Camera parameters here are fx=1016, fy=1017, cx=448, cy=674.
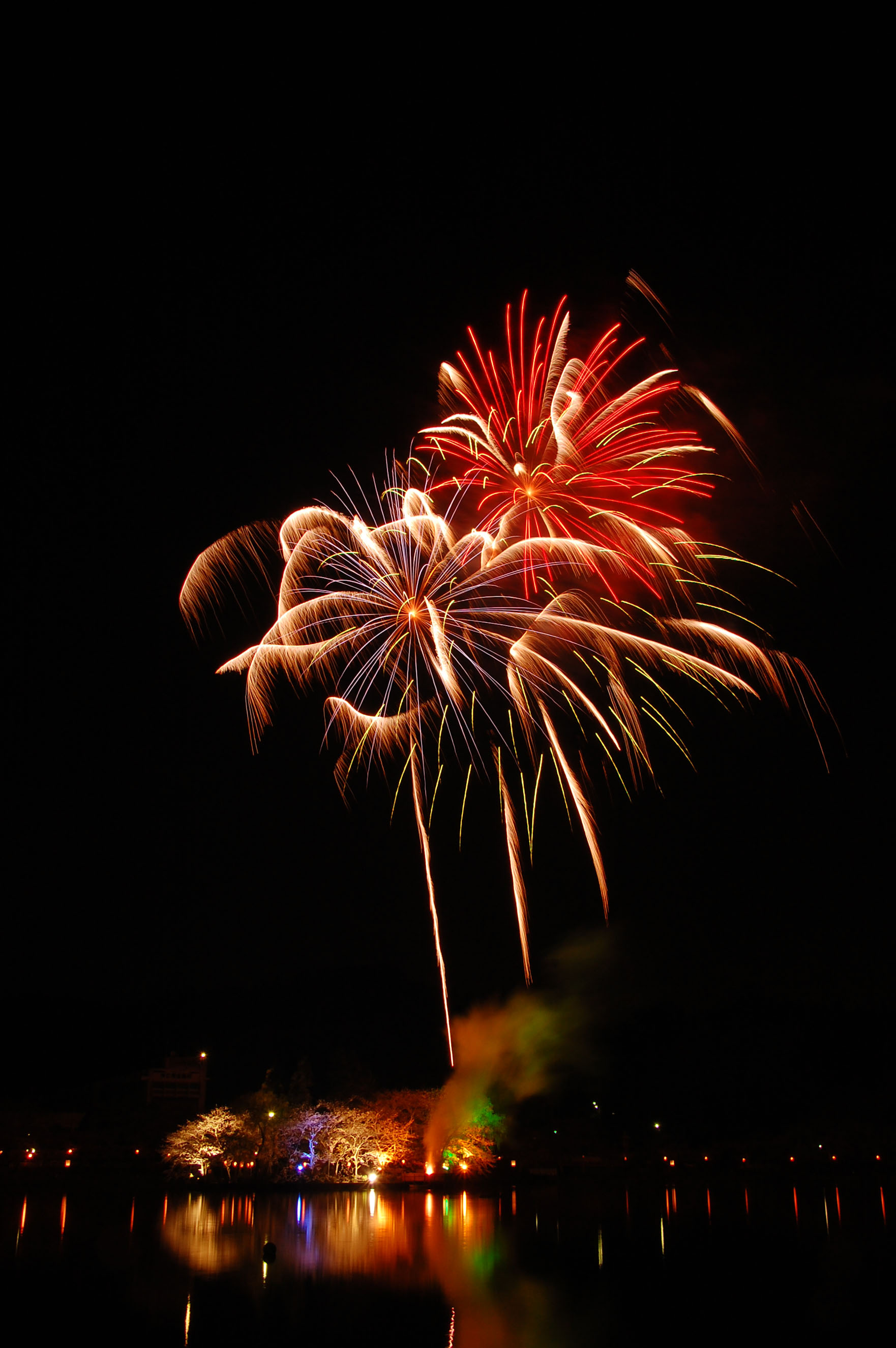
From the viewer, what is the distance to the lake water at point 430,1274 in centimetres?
1359

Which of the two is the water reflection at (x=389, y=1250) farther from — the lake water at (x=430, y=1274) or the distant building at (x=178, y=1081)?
the distant building at (x=178, y=1081)

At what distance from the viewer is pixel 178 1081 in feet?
236

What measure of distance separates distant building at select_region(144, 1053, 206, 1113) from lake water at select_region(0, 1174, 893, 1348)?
4004 centimetres

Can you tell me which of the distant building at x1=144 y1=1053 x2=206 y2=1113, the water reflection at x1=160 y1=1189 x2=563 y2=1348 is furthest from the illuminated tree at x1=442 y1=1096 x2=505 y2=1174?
the distant building at x1=144 y1=1053 x2=206 y2=1113

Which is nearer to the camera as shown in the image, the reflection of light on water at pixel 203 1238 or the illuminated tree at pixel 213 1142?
the reflection of light on water at pixel 203 1238

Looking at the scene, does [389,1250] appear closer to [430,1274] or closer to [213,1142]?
[430,1274]

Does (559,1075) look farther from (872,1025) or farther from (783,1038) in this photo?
(872,1025)

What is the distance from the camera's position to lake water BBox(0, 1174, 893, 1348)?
13.6m

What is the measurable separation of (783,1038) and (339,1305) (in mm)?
71302

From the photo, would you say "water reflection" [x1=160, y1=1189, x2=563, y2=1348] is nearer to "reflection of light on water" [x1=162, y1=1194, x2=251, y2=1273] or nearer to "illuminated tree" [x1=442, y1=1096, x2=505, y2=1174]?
"reflection of light on water" [x1=162, y1=1194, x2=251, y2=1273]

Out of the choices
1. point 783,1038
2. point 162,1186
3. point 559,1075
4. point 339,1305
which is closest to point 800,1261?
point 339,1305

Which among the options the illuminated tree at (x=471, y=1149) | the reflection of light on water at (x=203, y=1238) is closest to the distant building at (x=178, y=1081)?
the illuminated tree at (x=471, y=1149)

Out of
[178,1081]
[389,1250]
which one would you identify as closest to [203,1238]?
[389,1250]

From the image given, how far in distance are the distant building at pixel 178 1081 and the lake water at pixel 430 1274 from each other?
40.0 m
